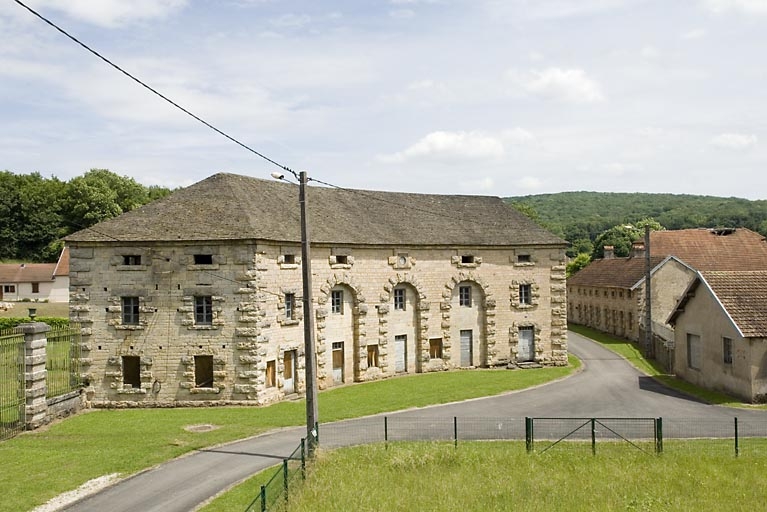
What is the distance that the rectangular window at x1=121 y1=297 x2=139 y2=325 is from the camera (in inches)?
1187

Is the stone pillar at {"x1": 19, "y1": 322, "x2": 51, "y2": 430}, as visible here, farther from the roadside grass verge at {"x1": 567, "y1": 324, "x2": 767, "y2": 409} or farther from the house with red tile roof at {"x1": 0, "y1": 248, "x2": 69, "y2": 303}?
the house with red tile roof at {"x1": 0, "y1": 248, "x2": 69, "y2": 303}

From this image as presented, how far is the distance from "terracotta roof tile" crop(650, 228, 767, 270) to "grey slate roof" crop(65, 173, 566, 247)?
73.1ft

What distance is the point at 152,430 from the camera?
24562 mm

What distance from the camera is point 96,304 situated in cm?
3016

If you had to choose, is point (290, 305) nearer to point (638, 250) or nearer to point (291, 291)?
point (291, 291)

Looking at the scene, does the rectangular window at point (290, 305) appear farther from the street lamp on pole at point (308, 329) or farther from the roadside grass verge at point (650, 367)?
the roadside grass verge at point (650, 367)

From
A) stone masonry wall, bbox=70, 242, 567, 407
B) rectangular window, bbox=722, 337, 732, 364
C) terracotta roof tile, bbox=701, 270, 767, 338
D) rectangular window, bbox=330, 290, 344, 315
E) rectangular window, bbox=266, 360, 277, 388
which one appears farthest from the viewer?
rectangular window, bbox=330, 290, 344, 315

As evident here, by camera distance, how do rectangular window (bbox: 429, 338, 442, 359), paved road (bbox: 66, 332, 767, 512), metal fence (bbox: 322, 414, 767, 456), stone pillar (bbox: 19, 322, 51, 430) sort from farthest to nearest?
rectangular window (bbox: 429, 338, 442, 359), stone pillar (bbox: 19, 322, 51, 430), metal fence (bbox: 322, 414, 767, 456), paved road (bbox: 66, 332, 767, 512)

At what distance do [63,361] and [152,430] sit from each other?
803cm

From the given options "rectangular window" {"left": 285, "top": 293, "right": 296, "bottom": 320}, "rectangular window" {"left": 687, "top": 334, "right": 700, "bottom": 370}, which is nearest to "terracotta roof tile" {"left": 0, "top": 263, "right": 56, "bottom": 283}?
"rectangular window" {"left": 285, "top": 293, "right": 296, "bottom": 320}

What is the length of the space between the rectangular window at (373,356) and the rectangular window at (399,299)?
286 centimetres

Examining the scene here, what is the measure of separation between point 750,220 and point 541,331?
403 ft

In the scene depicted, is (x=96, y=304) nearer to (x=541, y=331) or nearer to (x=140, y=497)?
(x=140, y=497)

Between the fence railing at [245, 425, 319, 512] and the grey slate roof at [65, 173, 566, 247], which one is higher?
the grey slate roof at [65, 173, 566, 247]
